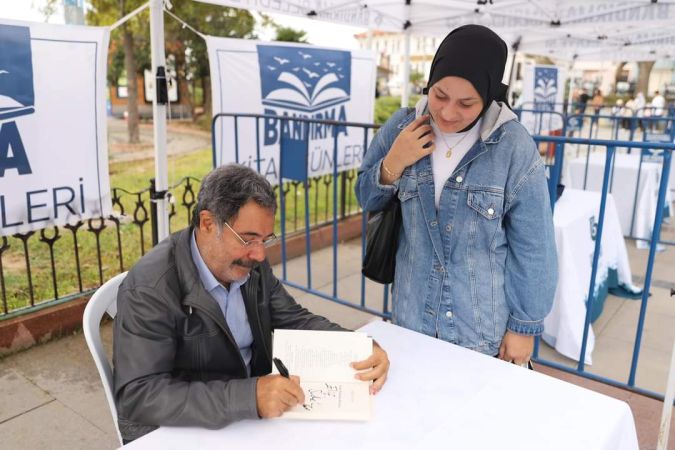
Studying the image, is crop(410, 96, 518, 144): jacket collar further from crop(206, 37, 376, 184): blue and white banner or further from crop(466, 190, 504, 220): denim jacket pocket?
crop(206, 37, 376, 184): blue and white banner

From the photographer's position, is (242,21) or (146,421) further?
(242,21)

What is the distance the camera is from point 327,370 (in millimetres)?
1496

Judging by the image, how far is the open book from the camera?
4.55 ft

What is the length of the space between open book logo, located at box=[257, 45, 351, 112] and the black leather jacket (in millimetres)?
3083

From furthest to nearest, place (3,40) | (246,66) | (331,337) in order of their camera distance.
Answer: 1. (246,66)
2. (3,40)
3. (331,337)

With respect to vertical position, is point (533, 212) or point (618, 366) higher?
point (533, 212)

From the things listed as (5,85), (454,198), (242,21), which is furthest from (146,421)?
(242,21)

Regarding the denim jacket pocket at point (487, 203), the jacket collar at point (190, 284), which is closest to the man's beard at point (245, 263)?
the jacket collar at point (190, 284)

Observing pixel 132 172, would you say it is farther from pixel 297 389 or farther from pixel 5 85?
pixel 297 389

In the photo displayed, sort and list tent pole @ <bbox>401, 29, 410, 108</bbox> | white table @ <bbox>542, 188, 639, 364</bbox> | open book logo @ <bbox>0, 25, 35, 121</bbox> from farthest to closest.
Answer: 1. tent pole @ <bbox>401, 29, 410, 108</bbox>
2. white table @ <bbox>542, 188, 639, 364</bbox>
3. open book logo @ <bbox>0, 25, 35, 121</bbox>

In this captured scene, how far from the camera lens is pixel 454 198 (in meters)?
1.76

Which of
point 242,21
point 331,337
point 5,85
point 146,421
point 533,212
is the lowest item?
point 146,421

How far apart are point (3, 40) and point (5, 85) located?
9.1 inches

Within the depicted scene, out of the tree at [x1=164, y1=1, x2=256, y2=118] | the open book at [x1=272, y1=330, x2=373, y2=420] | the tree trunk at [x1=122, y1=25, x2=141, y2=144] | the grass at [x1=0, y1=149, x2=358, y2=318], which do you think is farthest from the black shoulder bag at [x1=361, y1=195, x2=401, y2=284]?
the tree trunk at [x1=122, y1=25, x2=141, y2=144]
